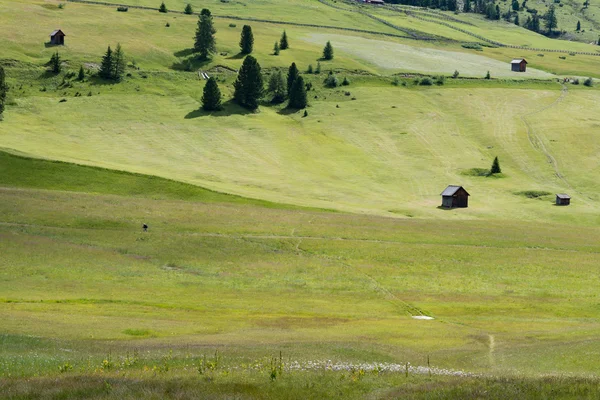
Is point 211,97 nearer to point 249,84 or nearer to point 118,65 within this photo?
point 249,84

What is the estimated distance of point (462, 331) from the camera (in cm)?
5934

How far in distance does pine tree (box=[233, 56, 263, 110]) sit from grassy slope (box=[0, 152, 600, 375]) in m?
69.9

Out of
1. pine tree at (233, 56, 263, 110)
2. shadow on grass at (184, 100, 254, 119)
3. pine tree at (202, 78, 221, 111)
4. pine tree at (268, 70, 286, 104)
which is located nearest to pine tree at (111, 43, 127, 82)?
pine tree at (202, 78, 221, 111)

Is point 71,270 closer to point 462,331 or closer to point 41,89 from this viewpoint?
point 462,331

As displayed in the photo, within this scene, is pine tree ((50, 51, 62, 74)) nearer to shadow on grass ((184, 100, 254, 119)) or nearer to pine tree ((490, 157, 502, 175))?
shadow on grass ((184, 100, 254, 119))

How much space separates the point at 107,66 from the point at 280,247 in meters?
107

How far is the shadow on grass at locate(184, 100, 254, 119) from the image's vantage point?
180000 millimetres

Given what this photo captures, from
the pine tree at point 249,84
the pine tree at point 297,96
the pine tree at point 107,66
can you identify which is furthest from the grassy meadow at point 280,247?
the pine tree at point 249,84

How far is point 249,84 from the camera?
18950 centimetres

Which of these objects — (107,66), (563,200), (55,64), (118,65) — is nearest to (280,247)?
(563,200)

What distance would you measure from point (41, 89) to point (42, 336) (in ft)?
448

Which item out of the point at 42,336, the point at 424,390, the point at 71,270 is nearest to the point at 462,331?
the point at 424,390

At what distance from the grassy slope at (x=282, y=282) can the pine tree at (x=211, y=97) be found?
62405 mm

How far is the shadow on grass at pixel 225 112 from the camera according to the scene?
18000 cm
